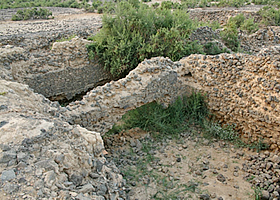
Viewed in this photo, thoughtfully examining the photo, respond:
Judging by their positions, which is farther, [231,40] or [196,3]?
[196,3]

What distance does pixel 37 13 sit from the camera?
15086 mm

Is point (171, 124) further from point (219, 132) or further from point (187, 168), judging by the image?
point (187, 168)

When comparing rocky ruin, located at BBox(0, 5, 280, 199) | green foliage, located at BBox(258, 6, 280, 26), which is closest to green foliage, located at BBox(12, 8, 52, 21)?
rocky ruin, located at BBox(0, 5, 280, 199)

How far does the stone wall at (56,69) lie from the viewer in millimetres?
6965

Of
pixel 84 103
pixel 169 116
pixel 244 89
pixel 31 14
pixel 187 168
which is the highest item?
pixel 31 14

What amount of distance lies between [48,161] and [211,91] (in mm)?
4453

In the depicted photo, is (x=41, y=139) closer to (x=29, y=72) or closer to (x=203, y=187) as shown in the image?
(x=203, y=187)

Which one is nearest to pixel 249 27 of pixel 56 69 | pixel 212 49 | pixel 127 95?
pixel 212 49

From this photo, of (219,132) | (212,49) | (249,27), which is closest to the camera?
(219,132)

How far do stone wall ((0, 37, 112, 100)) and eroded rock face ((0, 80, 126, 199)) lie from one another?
3.42 metres

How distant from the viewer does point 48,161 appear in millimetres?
2818

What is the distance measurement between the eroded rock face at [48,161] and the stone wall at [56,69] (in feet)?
11.2

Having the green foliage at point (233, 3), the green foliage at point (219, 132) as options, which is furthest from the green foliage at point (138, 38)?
the green foliage at point (233, 3)

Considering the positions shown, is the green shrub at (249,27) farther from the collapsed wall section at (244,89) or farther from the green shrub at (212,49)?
the collapsed wall section at (244,89)
